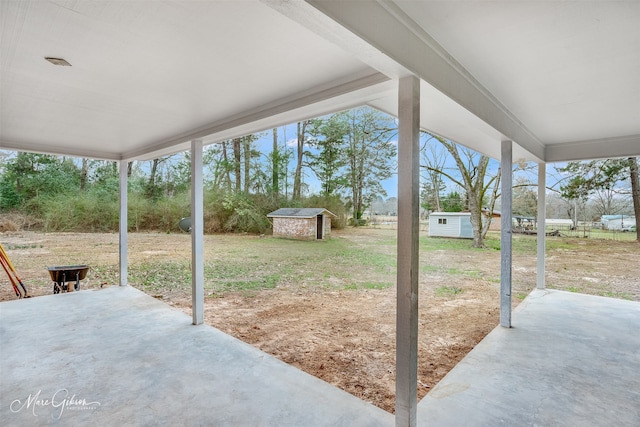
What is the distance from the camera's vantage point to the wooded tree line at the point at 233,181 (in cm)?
831

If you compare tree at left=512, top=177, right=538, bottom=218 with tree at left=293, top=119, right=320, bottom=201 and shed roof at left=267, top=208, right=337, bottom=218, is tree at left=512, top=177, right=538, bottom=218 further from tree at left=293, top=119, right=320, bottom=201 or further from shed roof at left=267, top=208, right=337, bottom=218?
tree at left=293, top=119, right=320, bottom=201

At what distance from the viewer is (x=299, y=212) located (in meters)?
8.60

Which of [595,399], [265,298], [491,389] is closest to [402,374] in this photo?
[491,389]

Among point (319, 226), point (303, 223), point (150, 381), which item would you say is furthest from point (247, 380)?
point (303, 223)

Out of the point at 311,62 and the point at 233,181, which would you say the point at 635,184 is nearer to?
the point at 311,62

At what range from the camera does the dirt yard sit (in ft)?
11.2

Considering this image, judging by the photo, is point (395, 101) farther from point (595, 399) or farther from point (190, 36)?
point (595, 399)

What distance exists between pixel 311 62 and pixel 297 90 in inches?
18.3

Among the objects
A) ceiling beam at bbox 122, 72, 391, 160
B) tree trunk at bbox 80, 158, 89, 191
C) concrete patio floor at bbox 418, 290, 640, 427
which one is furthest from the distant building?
tree trunk at bbox 80, 158, 89, 191

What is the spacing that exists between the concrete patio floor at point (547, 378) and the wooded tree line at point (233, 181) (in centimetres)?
553

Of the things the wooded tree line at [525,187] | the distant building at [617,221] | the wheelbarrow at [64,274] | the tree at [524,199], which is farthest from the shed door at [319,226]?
the distant building at [617,221]

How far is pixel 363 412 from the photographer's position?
1990mm

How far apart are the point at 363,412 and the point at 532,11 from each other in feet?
8.01

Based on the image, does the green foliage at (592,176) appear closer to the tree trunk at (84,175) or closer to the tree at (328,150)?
the tree at (328,150)
